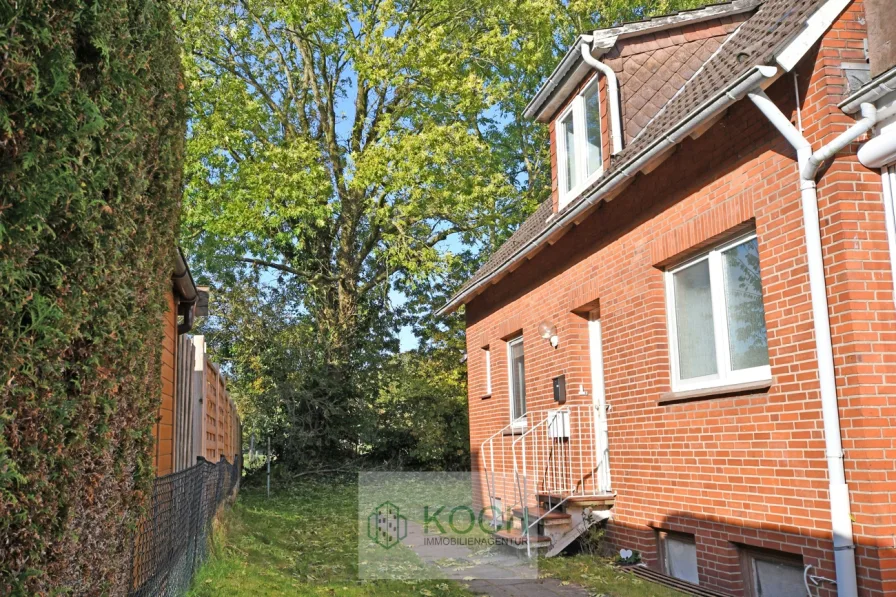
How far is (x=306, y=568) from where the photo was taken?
8.78 m

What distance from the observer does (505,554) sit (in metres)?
9.99

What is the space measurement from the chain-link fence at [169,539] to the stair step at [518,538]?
3.87m

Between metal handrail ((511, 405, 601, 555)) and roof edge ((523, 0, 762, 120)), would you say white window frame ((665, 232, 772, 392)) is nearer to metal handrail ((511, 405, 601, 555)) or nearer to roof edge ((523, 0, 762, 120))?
metal handrail ((511, 405, 601, 555))

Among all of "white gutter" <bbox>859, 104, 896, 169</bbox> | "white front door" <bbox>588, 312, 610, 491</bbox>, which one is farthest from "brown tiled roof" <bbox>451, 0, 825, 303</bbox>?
"white front door" <bbox>588, 312, 610, 491</bbox>

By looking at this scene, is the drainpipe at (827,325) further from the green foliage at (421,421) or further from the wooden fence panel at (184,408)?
the green foliage at (421,421)

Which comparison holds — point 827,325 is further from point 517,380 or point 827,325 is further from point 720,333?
point 517,380

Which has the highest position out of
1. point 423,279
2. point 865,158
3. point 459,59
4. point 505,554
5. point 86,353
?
point 459,59

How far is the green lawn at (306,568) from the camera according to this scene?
23.1 feet

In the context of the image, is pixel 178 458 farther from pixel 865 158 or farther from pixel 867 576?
pixel 865 158

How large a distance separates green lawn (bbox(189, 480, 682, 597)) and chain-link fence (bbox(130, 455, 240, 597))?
0.28 m

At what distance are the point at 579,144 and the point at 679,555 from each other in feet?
17.9

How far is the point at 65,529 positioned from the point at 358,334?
809 inches

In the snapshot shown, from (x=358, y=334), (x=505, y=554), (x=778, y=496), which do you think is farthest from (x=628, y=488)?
(x=358, y=334)
